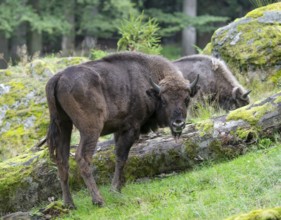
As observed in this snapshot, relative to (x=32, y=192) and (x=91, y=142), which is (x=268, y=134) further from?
(x=32, y=192)

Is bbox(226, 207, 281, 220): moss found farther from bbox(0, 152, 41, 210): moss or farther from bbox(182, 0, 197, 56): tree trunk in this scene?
bbox(182, 0, 197, 56): tree trunk

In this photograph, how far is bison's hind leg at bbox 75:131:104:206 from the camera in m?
8.64

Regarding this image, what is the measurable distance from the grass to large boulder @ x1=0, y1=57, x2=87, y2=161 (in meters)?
3.64

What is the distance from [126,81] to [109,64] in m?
0.40

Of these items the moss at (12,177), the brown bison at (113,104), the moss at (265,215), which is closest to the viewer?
the moss at (265,215)

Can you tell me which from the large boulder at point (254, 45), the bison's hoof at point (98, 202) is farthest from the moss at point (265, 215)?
the large boulder at point (254, 45)

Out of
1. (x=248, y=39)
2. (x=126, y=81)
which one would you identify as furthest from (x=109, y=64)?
(x=248, y=39)

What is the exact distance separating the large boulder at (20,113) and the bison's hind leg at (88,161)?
4.23 metres

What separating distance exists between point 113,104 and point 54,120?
96 centimetres

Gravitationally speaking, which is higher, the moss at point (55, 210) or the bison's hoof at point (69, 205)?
the moss at point (55, 210)

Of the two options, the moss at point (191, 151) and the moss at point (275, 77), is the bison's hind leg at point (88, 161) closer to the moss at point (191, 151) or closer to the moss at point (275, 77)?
the moss at point (191, 151)

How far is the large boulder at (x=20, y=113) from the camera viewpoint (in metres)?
12.9

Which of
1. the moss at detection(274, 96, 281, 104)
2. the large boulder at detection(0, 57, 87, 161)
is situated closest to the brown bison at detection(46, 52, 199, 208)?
the moss at detection(274, 96, 281, 104)

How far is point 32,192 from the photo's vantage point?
966 cm
